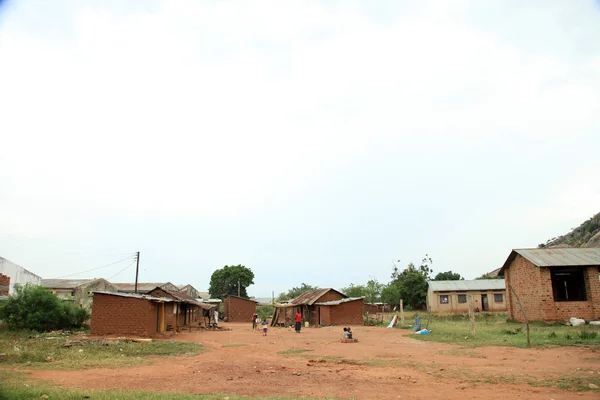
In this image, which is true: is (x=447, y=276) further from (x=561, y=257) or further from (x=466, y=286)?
(x=561, y=257)

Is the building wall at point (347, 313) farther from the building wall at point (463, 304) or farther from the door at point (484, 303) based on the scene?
the door at point (484, 303)

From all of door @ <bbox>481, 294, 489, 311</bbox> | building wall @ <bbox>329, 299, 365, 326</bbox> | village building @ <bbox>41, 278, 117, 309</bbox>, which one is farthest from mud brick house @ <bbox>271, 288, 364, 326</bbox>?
village building @ <bbox>41, 278, 117, 309</bbox>

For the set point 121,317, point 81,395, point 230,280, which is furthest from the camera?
point 230,280

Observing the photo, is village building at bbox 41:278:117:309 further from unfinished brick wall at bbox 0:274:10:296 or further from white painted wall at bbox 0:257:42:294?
unfinished brick wall at bbox 0:274:10:296

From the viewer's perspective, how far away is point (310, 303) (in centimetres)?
4247

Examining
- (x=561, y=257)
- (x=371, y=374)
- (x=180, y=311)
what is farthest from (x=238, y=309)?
(x=371, y=374)

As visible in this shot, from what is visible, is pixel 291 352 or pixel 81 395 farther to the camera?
pixel 291 352

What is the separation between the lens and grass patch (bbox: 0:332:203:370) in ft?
51.3

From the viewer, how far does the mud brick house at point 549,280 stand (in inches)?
1101

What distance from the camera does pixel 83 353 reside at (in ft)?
60.2

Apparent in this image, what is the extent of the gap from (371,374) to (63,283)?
55519mm

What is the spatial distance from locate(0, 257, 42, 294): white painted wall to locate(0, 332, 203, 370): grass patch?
32.7 ft

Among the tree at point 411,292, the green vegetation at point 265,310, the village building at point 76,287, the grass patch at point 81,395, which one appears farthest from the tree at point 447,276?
the grass patch at point 81,395

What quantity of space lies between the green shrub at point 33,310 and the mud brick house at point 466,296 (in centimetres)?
4067
